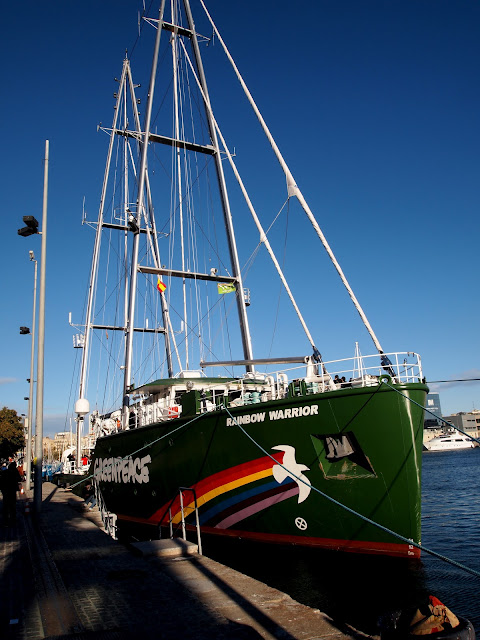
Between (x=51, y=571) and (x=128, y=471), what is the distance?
1083cm

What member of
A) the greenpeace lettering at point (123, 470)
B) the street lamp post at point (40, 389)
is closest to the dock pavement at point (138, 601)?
the street lamp post at point (40, 389)

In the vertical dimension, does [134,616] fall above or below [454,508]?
above

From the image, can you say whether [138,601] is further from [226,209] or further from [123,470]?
[226,209]

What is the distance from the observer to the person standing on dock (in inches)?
552

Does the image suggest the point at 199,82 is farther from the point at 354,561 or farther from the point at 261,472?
the point at 354,561

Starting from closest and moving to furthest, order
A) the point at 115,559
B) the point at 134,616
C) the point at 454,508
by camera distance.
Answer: the point at 134,616 → the point at 115,559 → the point at 454,508

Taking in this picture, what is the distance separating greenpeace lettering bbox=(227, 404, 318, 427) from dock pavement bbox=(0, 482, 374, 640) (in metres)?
4.64

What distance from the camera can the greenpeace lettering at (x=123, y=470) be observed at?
1739 cm

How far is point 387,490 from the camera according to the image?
37.2 ft

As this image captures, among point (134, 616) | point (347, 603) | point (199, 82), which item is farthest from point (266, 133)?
point (134, 616)

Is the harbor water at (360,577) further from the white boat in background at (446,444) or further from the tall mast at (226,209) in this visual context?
the white boat in background at (446,444)

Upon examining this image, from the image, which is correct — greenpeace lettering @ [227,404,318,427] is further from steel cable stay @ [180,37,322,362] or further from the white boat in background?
the white boat in background

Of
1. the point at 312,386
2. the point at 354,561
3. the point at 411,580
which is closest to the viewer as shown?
the point at 411,580

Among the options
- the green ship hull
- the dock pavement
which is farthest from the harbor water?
the dock pavement
